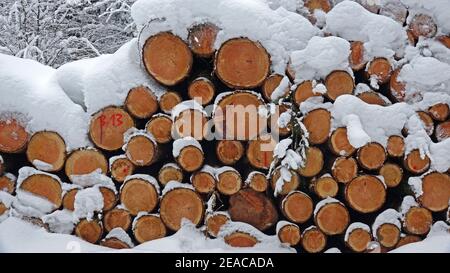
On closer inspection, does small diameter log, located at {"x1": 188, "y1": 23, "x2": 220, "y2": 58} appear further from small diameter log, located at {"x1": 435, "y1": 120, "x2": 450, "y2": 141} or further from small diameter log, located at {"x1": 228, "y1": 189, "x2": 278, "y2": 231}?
small diameter log, located at {"x1": 435, "y1": 120, "x2": 450, "y2": 141}

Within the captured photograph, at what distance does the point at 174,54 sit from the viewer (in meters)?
3.22

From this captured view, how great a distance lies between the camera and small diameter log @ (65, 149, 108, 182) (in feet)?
10.7

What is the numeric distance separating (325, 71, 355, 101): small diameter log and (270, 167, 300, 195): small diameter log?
57 centimetres

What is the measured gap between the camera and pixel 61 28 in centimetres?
841

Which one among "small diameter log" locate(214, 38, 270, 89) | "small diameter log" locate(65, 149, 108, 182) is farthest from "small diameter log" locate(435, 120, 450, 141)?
"small diameter log" locate(65, 149, 108, 182)

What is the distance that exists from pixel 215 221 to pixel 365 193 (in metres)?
0.96

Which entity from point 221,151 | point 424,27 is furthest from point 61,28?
point 424,27

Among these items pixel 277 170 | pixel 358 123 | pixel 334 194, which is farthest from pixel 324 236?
pixel 358 123

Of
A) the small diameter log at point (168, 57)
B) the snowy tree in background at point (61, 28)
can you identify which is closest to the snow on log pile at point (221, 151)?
the small diameter log at point (168, 57)

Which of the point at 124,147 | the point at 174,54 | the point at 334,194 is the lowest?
the point at 334,194

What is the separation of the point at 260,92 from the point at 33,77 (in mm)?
1538

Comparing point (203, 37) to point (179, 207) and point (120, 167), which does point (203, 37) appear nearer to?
point (120, 167)

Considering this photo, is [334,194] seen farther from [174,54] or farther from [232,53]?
[174,54]
